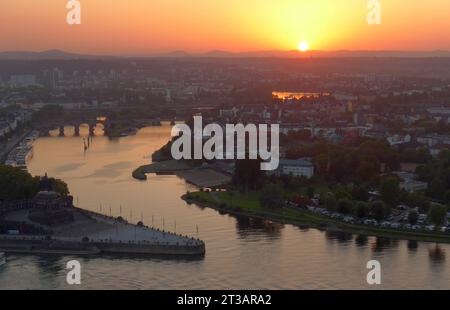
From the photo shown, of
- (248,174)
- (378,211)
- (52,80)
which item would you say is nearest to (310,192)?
(248,174)

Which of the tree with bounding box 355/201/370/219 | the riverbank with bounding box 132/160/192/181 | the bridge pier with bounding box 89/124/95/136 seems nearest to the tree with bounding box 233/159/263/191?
the riverbank with bounding box 132/160/192/181

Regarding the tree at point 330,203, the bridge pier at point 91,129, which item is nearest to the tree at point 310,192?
the tree at point 330,203

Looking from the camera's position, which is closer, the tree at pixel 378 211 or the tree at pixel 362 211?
the tree at pixel 378 211

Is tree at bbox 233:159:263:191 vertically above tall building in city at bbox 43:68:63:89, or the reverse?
tree at bbox 233:159:263:191

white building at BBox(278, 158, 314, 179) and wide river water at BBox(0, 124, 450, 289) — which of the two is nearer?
wide river water at BBox(0, 124, 450, 289)

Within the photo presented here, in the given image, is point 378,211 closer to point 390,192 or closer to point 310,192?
point 390,192

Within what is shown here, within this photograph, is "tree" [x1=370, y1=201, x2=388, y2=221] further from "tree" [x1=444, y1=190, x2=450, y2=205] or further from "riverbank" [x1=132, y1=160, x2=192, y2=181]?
"riverbank" [x1=132, y1=160, x2=192, y2=181]

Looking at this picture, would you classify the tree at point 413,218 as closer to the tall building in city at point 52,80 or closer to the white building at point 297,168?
the white building at point 297,168
